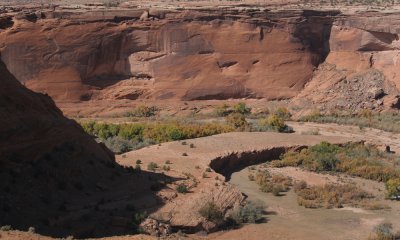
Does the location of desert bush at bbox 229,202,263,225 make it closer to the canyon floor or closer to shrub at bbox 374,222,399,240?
shrub at bbox 374,222,399,240

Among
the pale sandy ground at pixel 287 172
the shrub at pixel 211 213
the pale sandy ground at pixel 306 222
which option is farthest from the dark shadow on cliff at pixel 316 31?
the shrub at pixel 211 213

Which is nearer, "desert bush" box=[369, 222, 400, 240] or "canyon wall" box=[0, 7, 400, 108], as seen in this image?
"desert bush" box=[369, 222, 400, 240]

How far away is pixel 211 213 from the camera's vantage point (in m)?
18.1

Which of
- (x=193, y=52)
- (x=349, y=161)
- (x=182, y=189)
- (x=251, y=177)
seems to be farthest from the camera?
(x=193, y=52)

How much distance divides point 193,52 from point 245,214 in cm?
2418

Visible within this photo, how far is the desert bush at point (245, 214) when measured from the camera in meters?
18.8

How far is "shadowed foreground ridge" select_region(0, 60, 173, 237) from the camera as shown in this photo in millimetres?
15875

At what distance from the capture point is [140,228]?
53.6ft

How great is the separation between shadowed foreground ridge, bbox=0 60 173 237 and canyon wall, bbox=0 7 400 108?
69.1 ft

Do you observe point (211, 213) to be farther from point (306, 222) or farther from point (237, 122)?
point (237, 122)

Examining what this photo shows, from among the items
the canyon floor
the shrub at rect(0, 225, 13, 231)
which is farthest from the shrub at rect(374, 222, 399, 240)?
the canyon floor

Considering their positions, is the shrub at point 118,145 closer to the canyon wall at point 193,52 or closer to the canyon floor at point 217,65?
the canyon floor at point 217,65

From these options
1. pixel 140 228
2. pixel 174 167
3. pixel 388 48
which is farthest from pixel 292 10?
pixel 140 228

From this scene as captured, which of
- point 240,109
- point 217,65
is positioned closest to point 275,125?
point 240,109
